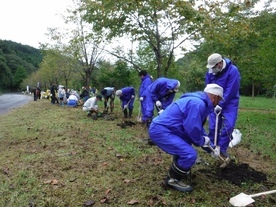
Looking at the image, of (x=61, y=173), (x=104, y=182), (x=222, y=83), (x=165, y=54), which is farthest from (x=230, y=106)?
(x=165, y=54)

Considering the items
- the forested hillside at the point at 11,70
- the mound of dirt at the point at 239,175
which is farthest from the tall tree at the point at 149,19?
the forested hillside at the point at 11,70

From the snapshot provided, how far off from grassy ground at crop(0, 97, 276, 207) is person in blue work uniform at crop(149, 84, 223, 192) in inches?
19.7

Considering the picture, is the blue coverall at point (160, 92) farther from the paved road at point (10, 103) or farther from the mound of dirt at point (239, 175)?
the paved road at point (10, 103)

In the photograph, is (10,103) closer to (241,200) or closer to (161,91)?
(161,91)

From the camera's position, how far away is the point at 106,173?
4598mm

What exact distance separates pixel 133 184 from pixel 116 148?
2111mm

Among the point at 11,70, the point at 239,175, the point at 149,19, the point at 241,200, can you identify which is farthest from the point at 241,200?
the point at 11,70

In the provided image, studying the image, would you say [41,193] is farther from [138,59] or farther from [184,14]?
[138,59]

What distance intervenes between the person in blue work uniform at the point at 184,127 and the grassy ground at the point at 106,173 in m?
0.50

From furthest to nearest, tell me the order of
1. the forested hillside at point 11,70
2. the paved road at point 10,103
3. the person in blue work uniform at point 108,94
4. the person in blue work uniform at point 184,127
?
1. the forested hillside at point 11,70
2. the paved road at point 10,103
3. the person in blue work uniform at point 108,94
4. the person in blue work uniform at point 184,127

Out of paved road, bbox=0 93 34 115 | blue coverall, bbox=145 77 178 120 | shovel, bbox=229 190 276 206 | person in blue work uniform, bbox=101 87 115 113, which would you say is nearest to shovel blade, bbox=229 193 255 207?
shovel, bbox=229 190 276 206

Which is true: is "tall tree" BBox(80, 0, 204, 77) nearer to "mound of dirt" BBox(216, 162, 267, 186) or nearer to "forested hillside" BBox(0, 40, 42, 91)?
"mound of dirt" BBox(216, 162, 267, 186)

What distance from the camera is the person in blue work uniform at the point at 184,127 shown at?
3477 millimetres

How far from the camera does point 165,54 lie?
1232 cm
